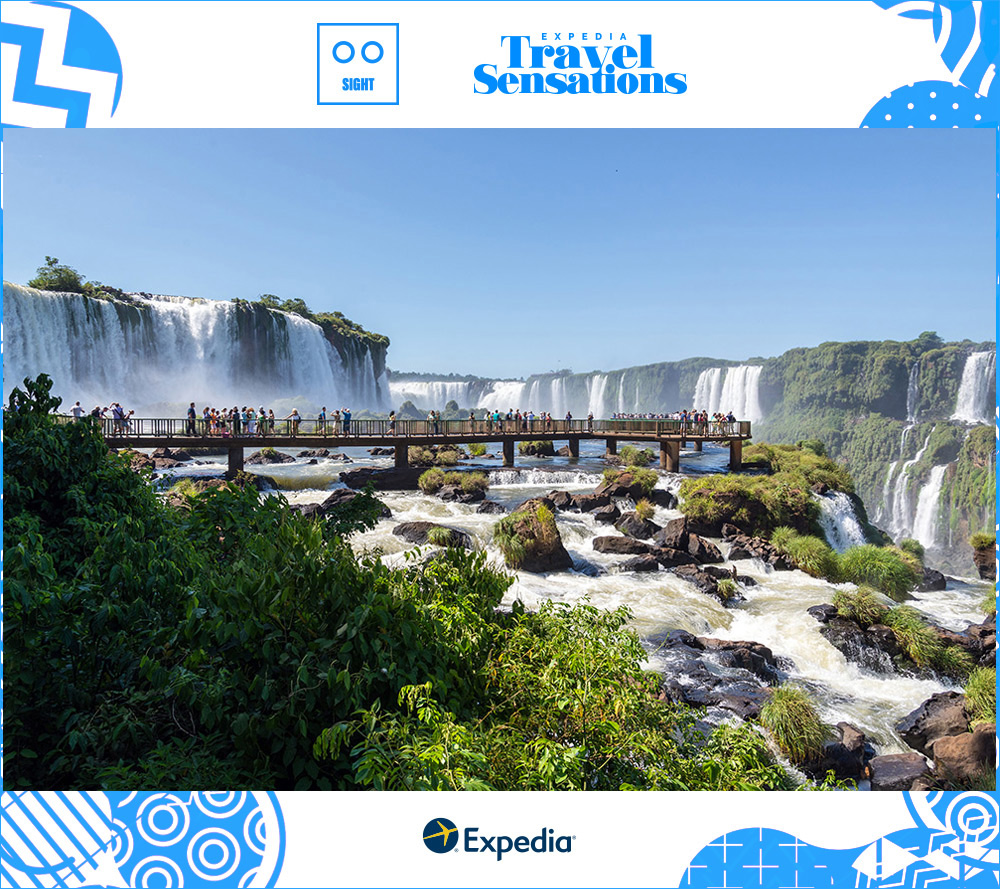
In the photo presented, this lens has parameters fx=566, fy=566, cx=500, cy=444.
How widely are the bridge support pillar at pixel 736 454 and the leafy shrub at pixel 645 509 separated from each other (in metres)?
1.10

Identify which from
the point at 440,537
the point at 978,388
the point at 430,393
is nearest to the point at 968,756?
the point at 978,388

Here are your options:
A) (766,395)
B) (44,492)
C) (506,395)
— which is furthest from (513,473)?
(44,492)

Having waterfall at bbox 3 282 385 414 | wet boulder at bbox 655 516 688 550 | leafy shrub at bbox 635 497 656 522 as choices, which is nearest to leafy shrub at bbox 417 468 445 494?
waterfall at bbox 3 282 385 414

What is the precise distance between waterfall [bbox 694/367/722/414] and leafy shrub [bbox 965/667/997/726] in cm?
360

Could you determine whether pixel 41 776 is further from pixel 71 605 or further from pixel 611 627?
pixel 611 627

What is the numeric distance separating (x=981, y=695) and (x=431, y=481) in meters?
5.51

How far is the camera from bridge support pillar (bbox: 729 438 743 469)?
7047 millimetres

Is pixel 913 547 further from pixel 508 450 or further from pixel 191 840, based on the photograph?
pixel 191 840

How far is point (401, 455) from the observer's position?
7.07 m

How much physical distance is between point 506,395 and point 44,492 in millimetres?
5109

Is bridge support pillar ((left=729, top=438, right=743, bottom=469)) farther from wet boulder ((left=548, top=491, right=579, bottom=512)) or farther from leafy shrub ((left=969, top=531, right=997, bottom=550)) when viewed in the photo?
leafy shrub ((left=969, top=531, right=997, bottom=550))

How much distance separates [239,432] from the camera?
6441 mm

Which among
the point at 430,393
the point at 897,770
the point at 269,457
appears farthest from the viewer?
the point at 430,393

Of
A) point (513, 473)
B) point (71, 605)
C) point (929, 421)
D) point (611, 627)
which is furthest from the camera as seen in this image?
point (513, 473)
